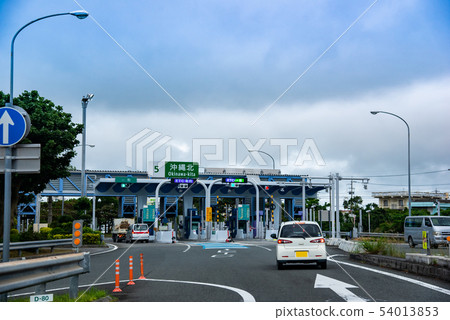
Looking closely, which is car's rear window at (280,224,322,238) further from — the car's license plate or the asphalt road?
the asphalt road

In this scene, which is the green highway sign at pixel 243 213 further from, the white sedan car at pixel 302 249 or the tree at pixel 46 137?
the white sedan car at pixel 302 249

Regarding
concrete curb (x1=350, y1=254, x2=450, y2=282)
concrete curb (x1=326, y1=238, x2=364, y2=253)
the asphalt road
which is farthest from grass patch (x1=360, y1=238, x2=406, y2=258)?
the asphalt road

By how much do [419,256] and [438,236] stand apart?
15.9 m

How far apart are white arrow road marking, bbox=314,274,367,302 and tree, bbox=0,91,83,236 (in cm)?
1744

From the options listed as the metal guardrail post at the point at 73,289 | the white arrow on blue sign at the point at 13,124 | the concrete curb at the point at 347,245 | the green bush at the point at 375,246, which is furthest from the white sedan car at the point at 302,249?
the white arrow on blue sign at the point at 13,124

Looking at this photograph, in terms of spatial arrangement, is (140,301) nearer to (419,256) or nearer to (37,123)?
(419,256)

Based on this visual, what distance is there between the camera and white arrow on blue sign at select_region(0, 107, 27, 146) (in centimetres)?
980

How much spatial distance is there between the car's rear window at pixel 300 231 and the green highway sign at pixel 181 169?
3295cm

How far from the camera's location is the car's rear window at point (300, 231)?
16578mm

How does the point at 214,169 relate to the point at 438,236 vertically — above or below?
above

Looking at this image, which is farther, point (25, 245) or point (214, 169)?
point (214, 169)

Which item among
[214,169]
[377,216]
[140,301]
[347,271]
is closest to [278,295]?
[140,301]

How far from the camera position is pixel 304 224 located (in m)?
16.9
